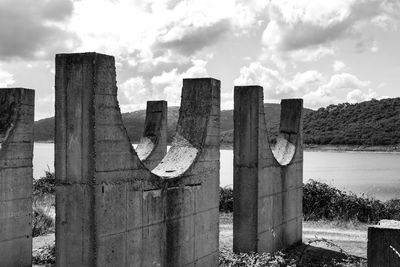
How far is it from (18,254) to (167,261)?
3.05m

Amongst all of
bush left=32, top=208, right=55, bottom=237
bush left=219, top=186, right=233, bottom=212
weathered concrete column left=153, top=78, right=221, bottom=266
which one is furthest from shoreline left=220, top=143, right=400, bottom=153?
weathered concrete column left=153, top=78, right=221, bottom=266

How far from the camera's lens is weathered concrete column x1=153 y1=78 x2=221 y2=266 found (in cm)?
763

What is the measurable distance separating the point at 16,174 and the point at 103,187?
3496 millimetres

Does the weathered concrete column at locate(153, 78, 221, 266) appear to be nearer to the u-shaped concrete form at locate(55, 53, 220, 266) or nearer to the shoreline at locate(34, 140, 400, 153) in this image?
the u-shaped concrete form at locate(55, 53, 220, 266)

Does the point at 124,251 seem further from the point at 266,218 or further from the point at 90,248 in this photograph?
the point at 266,218

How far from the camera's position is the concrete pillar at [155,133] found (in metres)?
12.0

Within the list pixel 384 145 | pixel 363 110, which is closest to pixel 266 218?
pixel 384 145

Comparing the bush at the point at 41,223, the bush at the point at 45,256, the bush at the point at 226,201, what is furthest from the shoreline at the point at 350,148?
the bush at the point at 45,256

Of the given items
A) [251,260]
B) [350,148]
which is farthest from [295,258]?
[350,148]

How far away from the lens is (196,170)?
8.04m

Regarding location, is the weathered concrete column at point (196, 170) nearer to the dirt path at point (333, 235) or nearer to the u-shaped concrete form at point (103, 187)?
the u-shaped concrete form at point (103, 187)

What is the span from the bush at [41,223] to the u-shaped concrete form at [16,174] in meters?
3.43

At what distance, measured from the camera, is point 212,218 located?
8523 mm

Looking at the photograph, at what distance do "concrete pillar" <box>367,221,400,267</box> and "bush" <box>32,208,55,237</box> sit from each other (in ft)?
29.2
